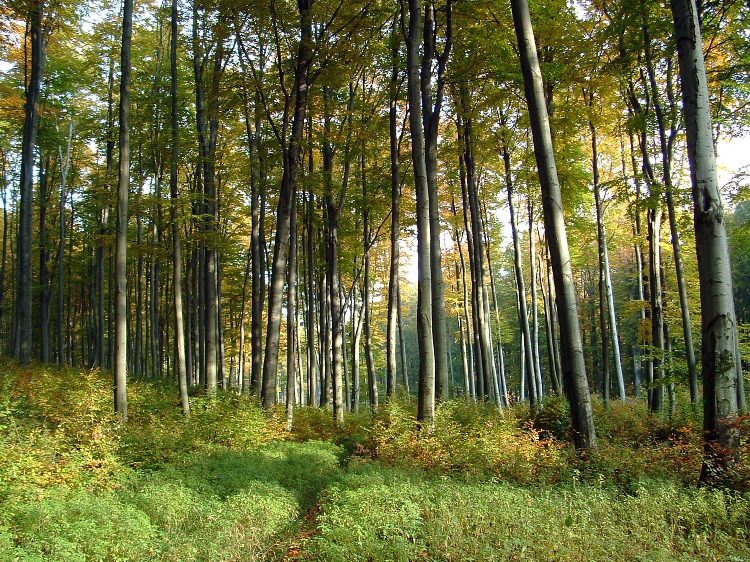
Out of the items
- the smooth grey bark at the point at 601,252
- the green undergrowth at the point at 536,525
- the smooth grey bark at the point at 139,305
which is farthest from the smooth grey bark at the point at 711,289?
the smooth grey bark at the point at 139,305

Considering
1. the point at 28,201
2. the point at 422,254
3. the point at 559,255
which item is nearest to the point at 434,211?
the point at 422,254

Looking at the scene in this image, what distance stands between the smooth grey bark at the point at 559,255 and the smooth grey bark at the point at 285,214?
22.7ft

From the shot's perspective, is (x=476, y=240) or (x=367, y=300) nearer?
(x=476, y=240)

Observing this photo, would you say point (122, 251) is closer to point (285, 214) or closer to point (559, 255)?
point (285, 214)

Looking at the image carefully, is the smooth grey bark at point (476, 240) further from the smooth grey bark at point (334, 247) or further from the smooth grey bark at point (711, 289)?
the smooth grey bark at point (711, 289)

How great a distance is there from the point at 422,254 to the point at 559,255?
3.37 metres

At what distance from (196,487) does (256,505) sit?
1.33m

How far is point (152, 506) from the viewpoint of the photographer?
19.8 ft

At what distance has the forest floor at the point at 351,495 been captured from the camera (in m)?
4.44

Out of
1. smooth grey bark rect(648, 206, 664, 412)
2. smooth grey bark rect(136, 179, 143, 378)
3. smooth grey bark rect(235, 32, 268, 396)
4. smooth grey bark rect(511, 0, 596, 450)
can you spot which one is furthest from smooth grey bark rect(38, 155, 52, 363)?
smooth grey bark rect(648, 206, 664, 412)

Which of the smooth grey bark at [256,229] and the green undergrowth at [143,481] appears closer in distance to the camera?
the green undergrowth at [143,481]

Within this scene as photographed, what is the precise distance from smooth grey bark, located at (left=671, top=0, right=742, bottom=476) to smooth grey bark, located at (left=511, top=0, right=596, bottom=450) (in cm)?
158

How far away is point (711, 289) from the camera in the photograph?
6105 millimetres

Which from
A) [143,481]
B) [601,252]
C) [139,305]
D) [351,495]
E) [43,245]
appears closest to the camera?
[351,495]
